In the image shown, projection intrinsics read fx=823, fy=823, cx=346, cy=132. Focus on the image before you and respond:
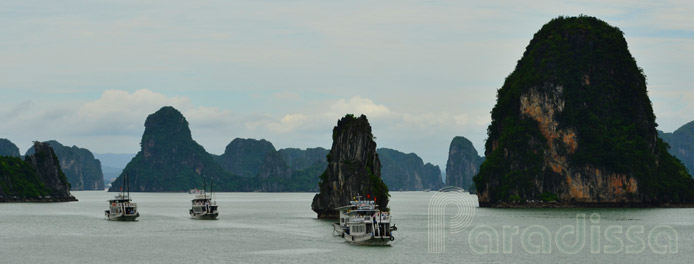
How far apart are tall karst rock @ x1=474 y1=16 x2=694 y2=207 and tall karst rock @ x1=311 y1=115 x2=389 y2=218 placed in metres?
52.9

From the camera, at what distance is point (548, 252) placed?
78.6 meters

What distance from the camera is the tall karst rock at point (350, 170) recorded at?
393 feet

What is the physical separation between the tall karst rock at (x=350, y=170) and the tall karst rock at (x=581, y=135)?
174 feet

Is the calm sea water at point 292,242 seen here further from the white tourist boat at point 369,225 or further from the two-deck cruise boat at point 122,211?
the two-deck cruise boat at point 122,211

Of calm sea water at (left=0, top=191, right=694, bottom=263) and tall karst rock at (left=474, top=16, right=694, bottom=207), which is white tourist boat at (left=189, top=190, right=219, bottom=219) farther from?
tall karst rock at (left=474, top=16, right=694, bottom=207)

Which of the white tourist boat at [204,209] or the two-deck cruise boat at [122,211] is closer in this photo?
the two-deck cruise boat at [122,211]

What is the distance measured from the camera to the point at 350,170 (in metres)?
122

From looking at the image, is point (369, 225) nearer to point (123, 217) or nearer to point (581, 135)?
point (123, 217)

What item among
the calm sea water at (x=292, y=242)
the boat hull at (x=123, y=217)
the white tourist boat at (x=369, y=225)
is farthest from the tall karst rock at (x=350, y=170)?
the white tourist boat at (x=369, y=225)

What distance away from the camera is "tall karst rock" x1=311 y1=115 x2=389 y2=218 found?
11994 centimetres

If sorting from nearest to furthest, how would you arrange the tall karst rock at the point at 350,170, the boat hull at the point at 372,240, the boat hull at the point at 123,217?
the boat hull at the point at 372,240 < the tall karst rock at the point at 350,170 < the boat hull at the point at 123,217

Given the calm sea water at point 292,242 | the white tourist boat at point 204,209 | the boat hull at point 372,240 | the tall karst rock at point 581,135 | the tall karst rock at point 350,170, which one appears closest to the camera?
the calm sea water at point 292,242

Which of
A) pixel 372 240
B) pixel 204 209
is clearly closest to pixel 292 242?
pixel 372 240

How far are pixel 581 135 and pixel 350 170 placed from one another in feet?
243
